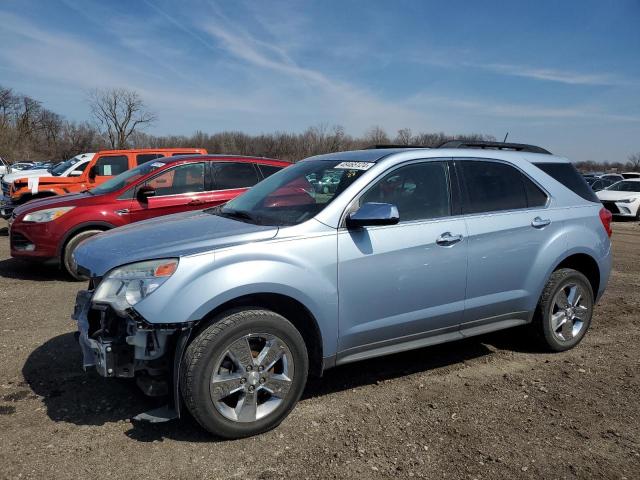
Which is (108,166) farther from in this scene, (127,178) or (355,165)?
(355,165)

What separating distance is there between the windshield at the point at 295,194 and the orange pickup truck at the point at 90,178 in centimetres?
754

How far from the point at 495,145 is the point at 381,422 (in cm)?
275

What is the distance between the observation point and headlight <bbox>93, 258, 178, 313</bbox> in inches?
113

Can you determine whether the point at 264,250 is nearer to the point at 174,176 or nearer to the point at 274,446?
the point at 274,446

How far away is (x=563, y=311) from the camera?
4574 mm

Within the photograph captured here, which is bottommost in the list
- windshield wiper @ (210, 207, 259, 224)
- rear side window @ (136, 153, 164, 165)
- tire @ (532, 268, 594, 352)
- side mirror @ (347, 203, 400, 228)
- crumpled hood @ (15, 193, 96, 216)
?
tire @ (532, 268, 594, 352)

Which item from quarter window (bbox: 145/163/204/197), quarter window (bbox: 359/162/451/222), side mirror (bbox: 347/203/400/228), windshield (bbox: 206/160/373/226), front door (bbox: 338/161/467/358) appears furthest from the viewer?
quarter window (bbox: 145/163/204/197)

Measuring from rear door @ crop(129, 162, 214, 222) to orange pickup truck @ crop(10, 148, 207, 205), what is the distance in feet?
12.6

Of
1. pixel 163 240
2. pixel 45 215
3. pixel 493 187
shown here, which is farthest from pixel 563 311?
pixel 45 215

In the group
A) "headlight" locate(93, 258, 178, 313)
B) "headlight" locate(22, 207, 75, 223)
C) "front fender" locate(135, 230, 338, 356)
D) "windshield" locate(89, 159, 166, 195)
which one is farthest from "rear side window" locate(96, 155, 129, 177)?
"front fender" locate(135, 230, 338, 356)

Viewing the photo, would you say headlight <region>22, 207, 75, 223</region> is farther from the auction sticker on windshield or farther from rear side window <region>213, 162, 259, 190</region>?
the auction sticker on windshield

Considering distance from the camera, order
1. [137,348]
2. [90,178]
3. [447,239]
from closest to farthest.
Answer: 1. [137,348]
2. [447,239]
3. [90,178]

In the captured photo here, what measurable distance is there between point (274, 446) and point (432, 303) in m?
1.51

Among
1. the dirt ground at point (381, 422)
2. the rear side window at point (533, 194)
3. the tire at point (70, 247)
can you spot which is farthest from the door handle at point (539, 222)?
the tire at point (70, 247)
